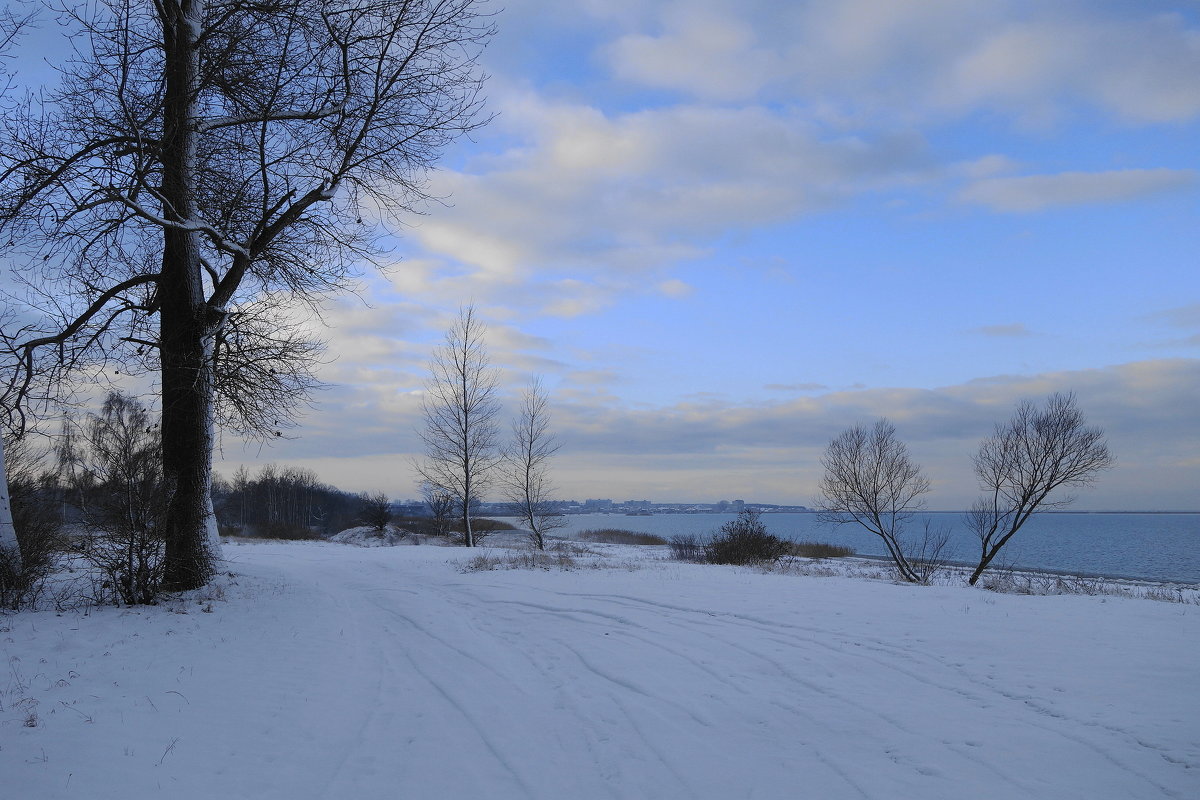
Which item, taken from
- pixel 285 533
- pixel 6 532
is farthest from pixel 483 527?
pixel 6 532

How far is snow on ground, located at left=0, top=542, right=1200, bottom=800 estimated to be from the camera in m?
4.10

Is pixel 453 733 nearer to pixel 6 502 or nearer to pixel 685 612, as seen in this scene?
pixel 685 612

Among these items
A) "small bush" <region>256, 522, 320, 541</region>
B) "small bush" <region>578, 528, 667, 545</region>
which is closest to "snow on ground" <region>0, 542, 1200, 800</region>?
"small bush" <region>256, 522, 320, 541</region>

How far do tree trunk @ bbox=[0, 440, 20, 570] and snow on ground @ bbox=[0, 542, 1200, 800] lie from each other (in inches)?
55.7

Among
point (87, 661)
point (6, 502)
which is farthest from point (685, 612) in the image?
point (6, 502)

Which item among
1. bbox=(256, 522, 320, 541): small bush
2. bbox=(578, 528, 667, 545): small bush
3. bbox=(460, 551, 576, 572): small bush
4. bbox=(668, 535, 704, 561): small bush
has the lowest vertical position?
bbox=(578, 528, 667, 545): small bush

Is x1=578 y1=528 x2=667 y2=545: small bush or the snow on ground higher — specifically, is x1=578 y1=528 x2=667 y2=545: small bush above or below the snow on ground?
below

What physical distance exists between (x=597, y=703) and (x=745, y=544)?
19963 millimetres

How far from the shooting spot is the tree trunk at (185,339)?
994 cm

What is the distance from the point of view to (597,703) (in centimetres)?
555

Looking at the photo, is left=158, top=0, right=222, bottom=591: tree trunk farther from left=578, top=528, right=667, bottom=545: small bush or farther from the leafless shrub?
left=578, top=528, right=667, bottom=545: small bush

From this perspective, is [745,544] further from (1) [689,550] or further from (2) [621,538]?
(2) [621,538]

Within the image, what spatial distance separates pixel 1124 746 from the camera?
4449mm

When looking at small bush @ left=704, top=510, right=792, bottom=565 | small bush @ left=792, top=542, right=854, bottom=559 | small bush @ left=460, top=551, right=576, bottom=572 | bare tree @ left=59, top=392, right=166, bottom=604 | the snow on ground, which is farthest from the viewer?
small bush @ left=792, top=542, right=854, bottom=559
